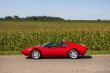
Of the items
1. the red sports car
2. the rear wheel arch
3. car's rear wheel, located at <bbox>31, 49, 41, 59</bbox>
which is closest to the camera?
the rear wheel arch

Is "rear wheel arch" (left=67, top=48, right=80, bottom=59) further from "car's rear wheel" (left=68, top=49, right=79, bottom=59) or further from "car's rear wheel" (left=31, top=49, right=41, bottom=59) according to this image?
"car's rear wheel" (left=31, top=49, right=41, bottom=59)

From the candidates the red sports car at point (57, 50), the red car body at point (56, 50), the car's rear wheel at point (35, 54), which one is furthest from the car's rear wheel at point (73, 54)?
the car's rear wheel at point (35, 54)

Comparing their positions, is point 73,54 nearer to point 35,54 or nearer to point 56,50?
point 56,50

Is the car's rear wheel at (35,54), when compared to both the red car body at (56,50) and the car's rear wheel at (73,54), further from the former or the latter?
the car's rear wheel at (73,54)

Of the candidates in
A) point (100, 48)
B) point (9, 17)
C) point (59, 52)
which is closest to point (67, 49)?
→ point (59, 52)

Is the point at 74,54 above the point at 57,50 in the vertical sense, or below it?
below

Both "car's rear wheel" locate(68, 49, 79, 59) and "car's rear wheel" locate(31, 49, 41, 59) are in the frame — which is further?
"car's rear wheel" locate(31, 49, 41, 59)

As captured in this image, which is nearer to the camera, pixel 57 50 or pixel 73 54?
pixel 73 54

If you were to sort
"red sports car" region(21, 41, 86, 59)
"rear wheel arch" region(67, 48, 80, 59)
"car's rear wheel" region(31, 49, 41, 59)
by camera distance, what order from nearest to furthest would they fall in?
1. "rear wheel arch" region(67, 48, 80, 59)
2. "red sports car" region(21, 41, 86, 59)
3. "car's rear wheel" region(31, 49, 41, 59)

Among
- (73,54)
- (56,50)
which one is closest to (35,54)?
(56,50)

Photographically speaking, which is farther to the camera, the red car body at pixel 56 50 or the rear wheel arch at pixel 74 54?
the red car body at pixel 56 50

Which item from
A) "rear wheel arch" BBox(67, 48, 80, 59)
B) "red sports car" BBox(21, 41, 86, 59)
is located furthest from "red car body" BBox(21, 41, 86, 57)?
"rear wheel arch" BBox(67, 48, 80, 59)

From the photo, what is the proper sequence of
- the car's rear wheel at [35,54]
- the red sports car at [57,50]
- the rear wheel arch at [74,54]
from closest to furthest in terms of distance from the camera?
the rear wheel arch at [74,54] < the red sports car at [57,50] < the car's rear wheel at [35,54]

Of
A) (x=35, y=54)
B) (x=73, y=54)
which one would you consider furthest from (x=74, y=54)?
(x=35, y=54)
